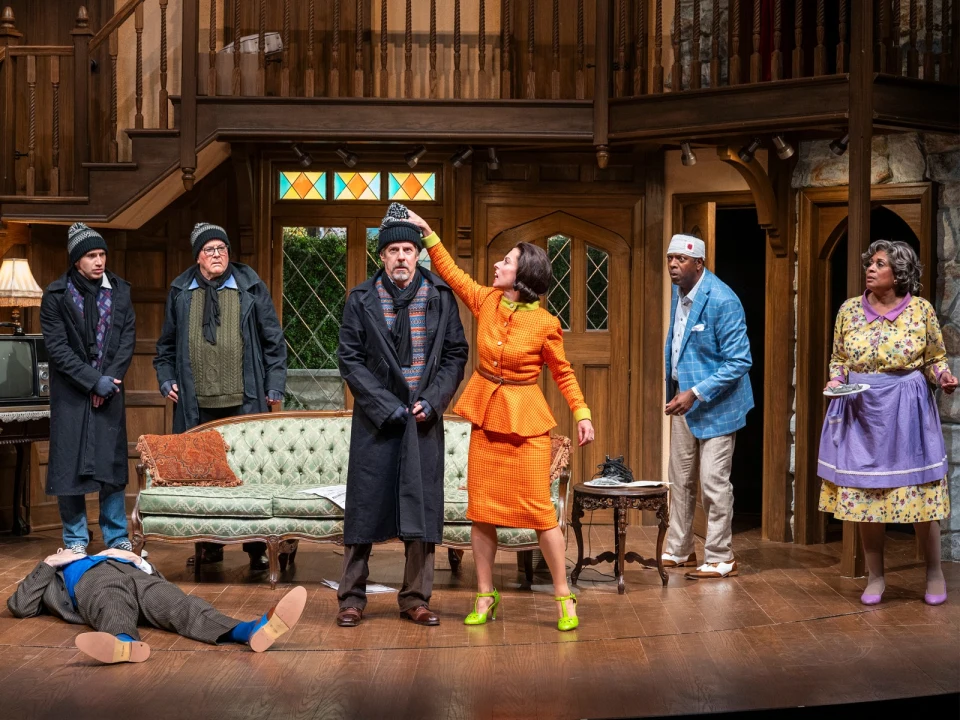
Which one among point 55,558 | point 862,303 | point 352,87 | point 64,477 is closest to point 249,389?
point 64,477

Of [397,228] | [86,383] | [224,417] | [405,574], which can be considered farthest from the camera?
[224,417]

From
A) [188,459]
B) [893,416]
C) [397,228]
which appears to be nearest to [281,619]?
[397,228]

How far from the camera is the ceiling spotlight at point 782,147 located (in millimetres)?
7719

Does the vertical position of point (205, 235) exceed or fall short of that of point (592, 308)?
it exceeds it

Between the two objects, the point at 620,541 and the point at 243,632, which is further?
the point at 620,541

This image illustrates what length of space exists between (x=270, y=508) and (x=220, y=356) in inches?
42.4

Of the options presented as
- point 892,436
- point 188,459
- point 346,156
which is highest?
point 346,156

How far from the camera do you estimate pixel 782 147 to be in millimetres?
7734

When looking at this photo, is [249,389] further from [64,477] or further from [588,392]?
[588,392]

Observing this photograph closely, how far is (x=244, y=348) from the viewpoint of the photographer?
746cm

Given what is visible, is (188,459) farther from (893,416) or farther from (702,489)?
(893,416)

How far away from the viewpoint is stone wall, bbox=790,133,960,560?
774 centimetres

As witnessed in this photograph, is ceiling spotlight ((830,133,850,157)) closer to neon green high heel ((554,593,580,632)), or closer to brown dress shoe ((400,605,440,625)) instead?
neon green high heel ((554,593,580,632))

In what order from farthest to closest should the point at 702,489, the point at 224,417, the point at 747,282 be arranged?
the point at 747,282
the point at 224,417
the point at 702,489
